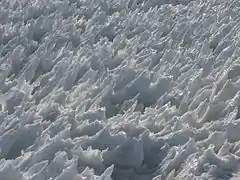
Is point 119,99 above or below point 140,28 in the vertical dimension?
below

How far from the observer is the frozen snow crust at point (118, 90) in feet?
9.70

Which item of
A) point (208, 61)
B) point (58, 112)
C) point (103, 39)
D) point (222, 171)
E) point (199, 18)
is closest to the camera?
point (222, 171)

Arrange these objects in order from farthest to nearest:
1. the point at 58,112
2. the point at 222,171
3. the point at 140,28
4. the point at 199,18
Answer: the point at 199,18, the point at 140,28, the point at 58,112, the point at 222,171

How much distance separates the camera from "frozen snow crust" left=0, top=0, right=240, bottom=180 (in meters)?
2.96

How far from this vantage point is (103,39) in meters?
4.40

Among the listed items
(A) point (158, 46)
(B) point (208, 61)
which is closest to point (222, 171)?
(B) point (208, 61)

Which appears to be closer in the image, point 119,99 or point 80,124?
point 80,124

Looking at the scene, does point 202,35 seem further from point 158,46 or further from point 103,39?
point 103,39

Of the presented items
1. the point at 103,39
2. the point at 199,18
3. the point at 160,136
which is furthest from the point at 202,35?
the point at 160,136

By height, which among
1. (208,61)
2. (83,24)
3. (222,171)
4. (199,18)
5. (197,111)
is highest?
(199,18)

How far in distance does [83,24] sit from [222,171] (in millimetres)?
2110

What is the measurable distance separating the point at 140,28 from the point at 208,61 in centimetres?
80

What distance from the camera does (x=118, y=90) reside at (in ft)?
12.1

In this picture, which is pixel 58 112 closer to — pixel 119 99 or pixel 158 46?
pixel 119 99
